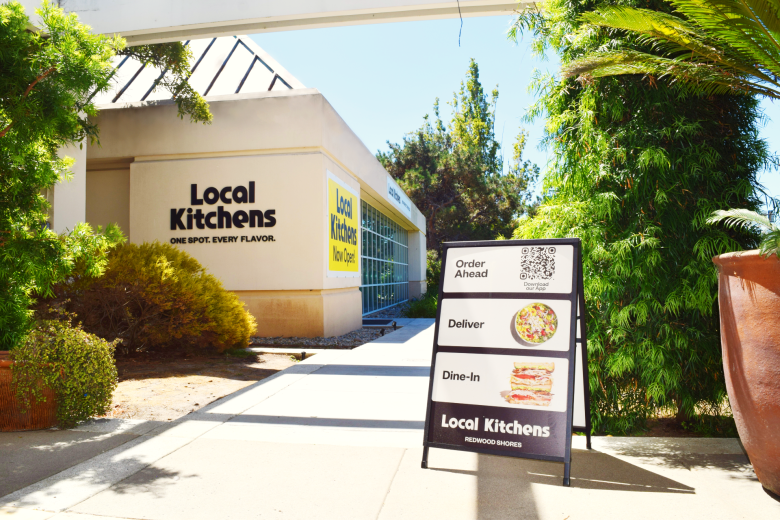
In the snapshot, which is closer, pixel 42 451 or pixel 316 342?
pixel 42 451

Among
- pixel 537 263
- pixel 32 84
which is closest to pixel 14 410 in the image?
pixel 32 84

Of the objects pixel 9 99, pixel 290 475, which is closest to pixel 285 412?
pixel 290 475

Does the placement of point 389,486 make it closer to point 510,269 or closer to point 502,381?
point 502,381

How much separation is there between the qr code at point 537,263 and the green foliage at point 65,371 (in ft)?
12.3

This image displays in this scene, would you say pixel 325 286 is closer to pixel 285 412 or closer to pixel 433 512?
pixel 285 412

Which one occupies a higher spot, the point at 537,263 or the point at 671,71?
the point at 671,71

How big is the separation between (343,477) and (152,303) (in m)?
5.61

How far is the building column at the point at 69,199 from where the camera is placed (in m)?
8.46

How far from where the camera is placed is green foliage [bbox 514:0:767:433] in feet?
13.7

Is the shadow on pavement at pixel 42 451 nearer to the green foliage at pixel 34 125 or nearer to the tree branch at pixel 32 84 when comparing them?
the green foliage at pixel 34 125

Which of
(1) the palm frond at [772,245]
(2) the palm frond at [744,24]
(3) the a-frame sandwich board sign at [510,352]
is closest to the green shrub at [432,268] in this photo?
(3) the a-frame sandwich board sign at [510,352]

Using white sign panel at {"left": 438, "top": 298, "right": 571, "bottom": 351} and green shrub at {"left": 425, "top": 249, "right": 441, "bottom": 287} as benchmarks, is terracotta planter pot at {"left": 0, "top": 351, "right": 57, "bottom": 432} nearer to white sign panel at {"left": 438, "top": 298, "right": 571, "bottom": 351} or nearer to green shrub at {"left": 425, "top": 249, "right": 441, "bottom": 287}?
white sign panel at {"left": 438, "top": 298, "right": 571, "bottom": 351}

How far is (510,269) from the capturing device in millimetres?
3881

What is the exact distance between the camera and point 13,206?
15.1 feet
